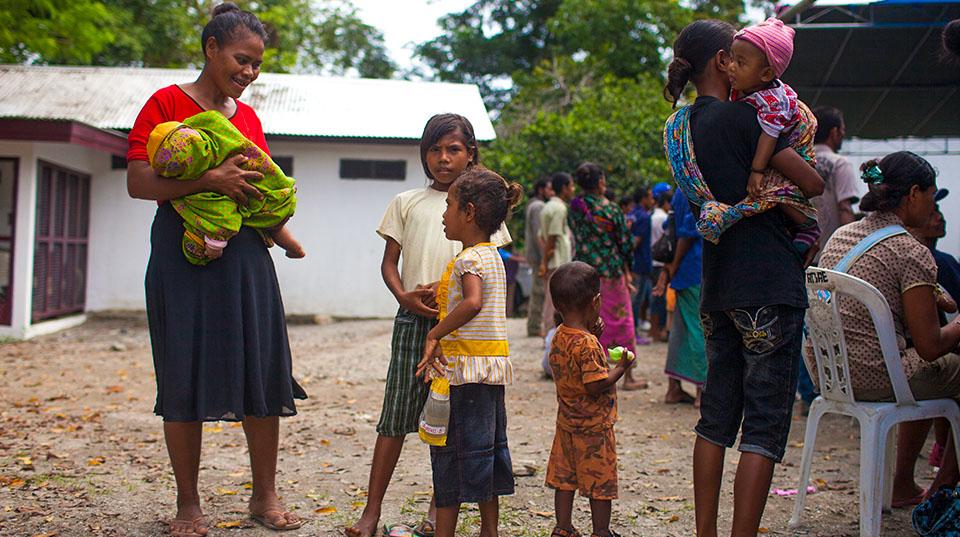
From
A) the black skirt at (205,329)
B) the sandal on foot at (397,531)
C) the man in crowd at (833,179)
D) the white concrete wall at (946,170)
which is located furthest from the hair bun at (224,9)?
the white concrete wall at (946,170)

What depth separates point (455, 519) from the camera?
3.25 meters

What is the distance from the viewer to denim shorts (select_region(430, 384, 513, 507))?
10.5 ft

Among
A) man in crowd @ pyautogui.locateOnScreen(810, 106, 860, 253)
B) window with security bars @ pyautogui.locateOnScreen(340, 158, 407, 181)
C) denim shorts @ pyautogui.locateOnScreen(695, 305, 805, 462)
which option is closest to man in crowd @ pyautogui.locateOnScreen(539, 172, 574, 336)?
man in crowd @ pyautogui.locateOnScreen(810, 106, 860, 253)

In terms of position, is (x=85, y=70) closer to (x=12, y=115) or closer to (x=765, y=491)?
(x=12, y=115)

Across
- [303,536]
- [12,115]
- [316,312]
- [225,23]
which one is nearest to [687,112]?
[225,23]

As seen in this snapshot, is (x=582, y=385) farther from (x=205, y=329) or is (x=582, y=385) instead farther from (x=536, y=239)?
(x=536, y=239)

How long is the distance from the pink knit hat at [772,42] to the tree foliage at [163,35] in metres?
12.4

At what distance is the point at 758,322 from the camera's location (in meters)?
3.01

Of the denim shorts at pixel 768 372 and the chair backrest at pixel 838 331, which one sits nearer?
the denim shorts at pixel 768 372

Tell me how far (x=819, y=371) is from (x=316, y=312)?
10.7m

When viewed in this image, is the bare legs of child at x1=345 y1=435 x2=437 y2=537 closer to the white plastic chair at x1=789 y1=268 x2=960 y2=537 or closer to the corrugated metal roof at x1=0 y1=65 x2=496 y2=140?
the white plastic chair at x1=789 y1=268 x2=960 y2=537

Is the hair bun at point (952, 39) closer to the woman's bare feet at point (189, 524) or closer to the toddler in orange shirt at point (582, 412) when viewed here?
the toddler in orange shirt at point (582, 412)

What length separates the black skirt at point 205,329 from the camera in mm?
3361

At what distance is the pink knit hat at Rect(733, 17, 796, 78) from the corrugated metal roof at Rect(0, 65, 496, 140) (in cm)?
990
